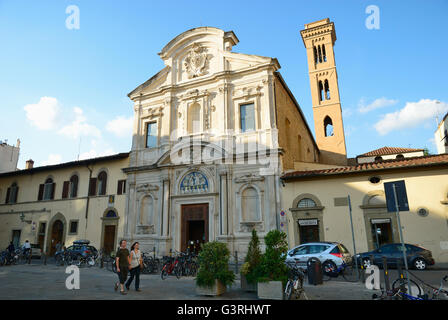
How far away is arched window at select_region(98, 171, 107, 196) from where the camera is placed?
2412 centimetres

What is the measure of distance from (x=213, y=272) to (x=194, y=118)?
594 inches

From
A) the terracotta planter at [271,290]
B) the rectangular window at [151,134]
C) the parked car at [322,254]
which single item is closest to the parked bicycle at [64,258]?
the rectangular window at [151,134]

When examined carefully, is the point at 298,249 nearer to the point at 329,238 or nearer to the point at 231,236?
the point at 329,238

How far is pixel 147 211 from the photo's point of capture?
21734 mm

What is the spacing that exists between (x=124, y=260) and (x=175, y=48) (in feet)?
62.0

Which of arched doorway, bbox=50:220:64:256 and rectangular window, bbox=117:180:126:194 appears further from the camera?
arched doorway, bbox=50:220:64:256

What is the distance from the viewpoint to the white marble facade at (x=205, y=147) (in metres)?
18.8

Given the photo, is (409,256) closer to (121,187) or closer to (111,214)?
(121,187)

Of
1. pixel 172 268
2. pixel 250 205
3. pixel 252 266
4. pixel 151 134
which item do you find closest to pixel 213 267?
pixel 252 266

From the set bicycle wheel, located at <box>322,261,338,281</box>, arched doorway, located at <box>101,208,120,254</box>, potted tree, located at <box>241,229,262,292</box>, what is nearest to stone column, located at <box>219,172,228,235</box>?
bicycle wheel, located at <box>322,261,338,281</box>

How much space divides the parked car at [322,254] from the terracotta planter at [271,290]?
568 centimetres

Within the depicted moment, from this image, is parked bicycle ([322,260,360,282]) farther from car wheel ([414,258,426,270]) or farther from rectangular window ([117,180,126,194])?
rectangular window ([117,180,126,194])

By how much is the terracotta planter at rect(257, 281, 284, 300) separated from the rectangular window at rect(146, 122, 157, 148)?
16785 mm
